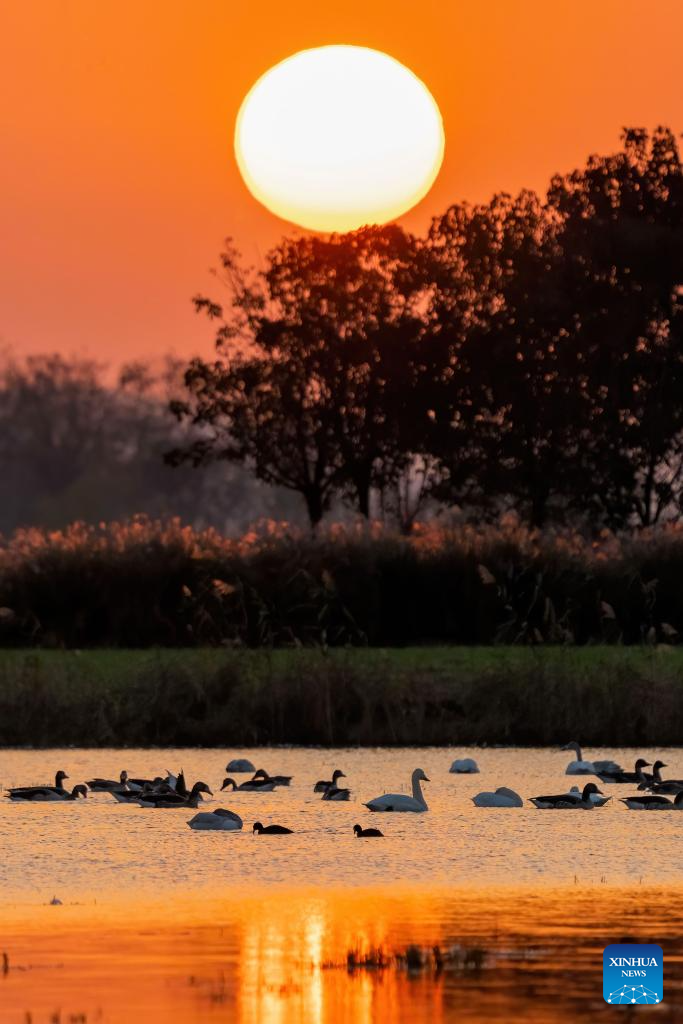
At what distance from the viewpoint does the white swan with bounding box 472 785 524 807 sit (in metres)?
20.4

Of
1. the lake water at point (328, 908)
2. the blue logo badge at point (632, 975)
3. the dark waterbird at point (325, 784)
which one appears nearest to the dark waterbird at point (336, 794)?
the lake water at point (328, 908)

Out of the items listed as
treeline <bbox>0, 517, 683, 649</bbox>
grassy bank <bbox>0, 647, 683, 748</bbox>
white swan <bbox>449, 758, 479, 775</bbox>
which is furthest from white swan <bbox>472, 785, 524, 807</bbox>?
treeline <bbox>0, 517, 683, 649</bbox>

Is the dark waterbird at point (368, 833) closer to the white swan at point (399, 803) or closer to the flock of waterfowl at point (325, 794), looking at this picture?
the flock of waterfowl at point (325, 794)

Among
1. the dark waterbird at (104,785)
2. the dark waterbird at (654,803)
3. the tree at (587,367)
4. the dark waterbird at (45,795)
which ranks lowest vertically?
the dark waterbird at (654,803)

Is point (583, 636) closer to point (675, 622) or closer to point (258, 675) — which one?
point (675, 622)

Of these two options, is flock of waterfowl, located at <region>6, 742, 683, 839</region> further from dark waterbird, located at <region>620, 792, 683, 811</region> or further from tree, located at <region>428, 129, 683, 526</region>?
tree, located at <region>428, 129, 683, 526</region>

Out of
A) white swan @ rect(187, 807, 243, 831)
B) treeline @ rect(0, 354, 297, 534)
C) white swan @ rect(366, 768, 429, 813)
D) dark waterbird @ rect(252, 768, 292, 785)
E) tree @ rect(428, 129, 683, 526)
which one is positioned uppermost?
treeline @ rect(0, 354, 297, 534)

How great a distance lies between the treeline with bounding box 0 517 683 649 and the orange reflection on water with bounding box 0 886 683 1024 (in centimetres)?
2241

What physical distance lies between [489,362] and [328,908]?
4201 cm

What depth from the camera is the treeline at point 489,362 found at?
54.2 metres

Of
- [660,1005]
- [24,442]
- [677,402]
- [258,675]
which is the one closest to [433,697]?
[258,675]

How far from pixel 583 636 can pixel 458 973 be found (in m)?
26.3

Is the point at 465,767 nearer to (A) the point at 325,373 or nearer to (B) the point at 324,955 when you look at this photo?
(B) the point at 324,955

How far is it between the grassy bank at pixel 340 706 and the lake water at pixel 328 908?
467 cm
